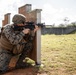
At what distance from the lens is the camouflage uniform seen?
249 inches

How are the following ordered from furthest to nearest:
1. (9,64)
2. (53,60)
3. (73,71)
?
1. (53,60)
2. (9,64)
3. (73,71)

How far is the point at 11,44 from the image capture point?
21.5ft

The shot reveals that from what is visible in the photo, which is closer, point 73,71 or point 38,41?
point 73,71

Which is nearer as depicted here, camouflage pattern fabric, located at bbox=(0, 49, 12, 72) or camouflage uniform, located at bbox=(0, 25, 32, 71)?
camouflage uniform, located at bbox=(0, 25, 32, 71)

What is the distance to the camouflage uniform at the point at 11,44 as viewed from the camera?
6316mm

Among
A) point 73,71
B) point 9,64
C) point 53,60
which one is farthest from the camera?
point 53,60

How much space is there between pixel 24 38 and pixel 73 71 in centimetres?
177

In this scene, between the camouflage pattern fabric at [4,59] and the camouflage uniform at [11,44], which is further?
the camouflage pattern fabric at [4,59]

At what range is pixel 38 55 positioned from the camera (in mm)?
6883

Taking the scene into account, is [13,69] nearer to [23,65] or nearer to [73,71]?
[23,65]

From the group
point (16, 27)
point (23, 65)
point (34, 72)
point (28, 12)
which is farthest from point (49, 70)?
point (28, 12)

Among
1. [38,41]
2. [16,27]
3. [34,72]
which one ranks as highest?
[16,27]

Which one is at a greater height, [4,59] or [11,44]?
[11,44]

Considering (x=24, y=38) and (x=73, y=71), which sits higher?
(x=24, y=38)
